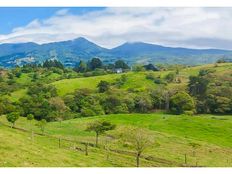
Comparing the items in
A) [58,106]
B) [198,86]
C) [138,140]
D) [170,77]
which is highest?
[170,77]

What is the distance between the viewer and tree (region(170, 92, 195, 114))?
76.3 m

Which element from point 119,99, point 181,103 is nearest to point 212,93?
point 181,103

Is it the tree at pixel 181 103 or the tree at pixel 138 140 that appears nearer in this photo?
the tree at pixel 138 140

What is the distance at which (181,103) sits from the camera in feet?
255

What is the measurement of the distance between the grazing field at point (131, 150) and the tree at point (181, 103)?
1331cm

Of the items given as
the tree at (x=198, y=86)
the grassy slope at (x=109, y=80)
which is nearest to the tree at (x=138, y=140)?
the tree at (x=198, y=86)

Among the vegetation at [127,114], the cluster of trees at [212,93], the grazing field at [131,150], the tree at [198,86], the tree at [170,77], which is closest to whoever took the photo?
the grazing field at [131,150]

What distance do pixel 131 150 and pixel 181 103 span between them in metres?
39.4

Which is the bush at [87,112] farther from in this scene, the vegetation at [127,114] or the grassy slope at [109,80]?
the grassy slope at [109,80]

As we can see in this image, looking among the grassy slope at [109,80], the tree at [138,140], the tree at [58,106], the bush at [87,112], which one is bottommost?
the bush at [87,112]

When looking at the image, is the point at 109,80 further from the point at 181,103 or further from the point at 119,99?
the point at 181,103

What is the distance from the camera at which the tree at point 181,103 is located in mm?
76312

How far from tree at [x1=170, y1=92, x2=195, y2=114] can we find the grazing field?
13.3 metres

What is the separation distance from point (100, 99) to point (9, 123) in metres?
26.7
